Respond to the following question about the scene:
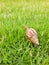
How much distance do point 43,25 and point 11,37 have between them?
60 centimetres

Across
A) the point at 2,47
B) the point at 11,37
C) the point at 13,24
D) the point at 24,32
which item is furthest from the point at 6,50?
the point at 13,24

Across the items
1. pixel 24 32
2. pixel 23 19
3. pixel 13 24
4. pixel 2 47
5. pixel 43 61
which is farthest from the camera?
pixel 23 19

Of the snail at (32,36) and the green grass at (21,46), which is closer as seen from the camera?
the green grass at (21,46)

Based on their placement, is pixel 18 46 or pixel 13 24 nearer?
pixel 18 46

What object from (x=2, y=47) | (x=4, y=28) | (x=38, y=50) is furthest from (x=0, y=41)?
(x=38, y=50)

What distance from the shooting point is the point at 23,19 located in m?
3.26

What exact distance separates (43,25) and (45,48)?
20.9 inches

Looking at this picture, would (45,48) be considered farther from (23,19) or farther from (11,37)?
(23,19)

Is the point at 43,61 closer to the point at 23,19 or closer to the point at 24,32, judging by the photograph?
the point at 24,32

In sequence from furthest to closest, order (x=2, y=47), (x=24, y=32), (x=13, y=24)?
(x=13, y=24) → (x=24, y=32) → (x=2, y=47)

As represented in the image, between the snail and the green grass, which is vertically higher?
the snail

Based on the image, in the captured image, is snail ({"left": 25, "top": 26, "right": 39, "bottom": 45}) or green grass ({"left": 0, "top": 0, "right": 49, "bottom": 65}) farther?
snail ({"left": 25, "top": 26, "right": 39, "bottom": 45})

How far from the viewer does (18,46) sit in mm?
2477

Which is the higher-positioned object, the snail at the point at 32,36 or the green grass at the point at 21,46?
the snail at the point at 32,36
